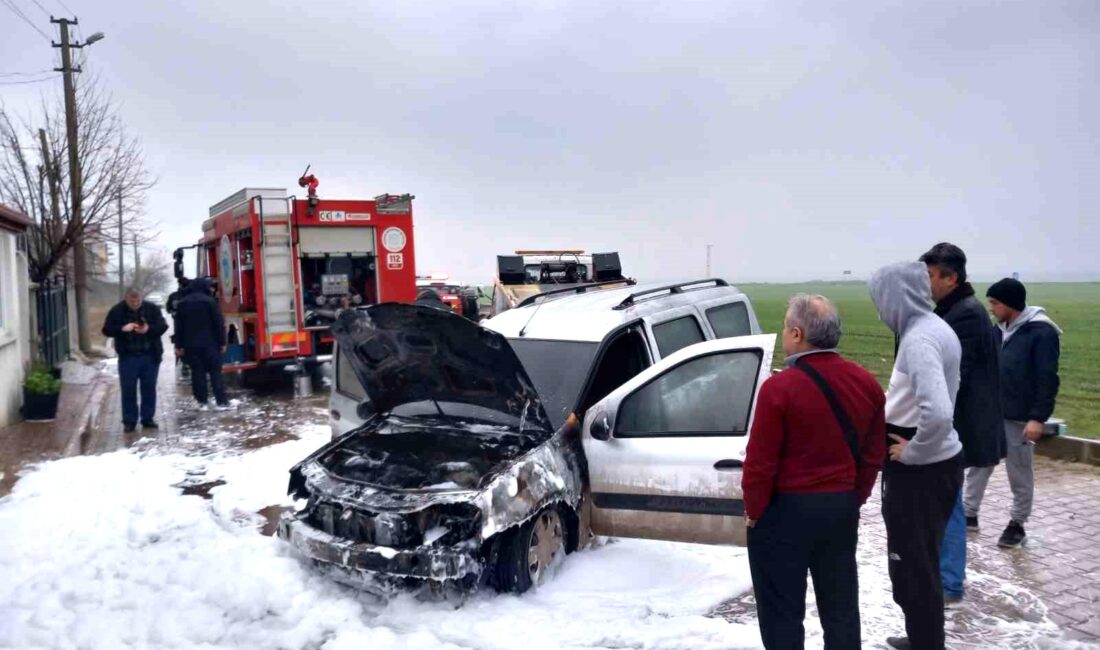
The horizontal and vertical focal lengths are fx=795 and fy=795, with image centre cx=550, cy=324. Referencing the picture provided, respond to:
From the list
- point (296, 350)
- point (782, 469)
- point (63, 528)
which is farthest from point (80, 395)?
point (782, 469)

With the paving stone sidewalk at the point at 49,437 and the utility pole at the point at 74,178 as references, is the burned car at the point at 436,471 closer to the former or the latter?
the paving stone sidewalk at the point at 49,437

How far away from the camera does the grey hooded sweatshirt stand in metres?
3.41

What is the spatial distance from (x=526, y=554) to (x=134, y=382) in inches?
295

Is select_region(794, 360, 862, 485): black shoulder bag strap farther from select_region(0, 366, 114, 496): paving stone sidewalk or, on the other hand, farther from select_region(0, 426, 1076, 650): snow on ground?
select_region(0, 366, 114, 496): paving stone sidewalk

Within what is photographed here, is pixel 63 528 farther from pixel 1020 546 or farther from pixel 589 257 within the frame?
pixel 589 257

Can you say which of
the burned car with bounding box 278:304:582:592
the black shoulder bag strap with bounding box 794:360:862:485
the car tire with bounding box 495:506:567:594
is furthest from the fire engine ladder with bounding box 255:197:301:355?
the black shoulder bag strap with bounding box 794:360:862:485

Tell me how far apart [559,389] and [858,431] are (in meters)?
2.54

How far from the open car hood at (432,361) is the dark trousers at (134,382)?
5.52 meters

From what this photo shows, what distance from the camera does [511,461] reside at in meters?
4.61

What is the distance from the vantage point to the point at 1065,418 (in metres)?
10.2

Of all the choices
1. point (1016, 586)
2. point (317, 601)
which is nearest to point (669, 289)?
point (1016, 586)

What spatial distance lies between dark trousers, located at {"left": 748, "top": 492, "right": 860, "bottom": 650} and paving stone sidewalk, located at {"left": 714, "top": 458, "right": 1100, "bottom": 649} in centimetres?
103

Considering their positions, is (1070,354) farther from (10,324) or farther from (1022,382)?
(10,324)

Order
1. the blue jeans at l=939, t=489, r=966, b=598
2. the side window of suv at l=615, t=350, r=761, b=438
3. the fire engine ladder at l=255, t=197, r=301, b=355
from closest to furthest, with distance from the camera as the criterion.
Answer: the blue jeans at l=939, t=489, r=966, b=598 < the side window of suv at l=615, t=350, r=761, b=438 < the fire engine ladder at l=255, t=197, r=301, b=355
